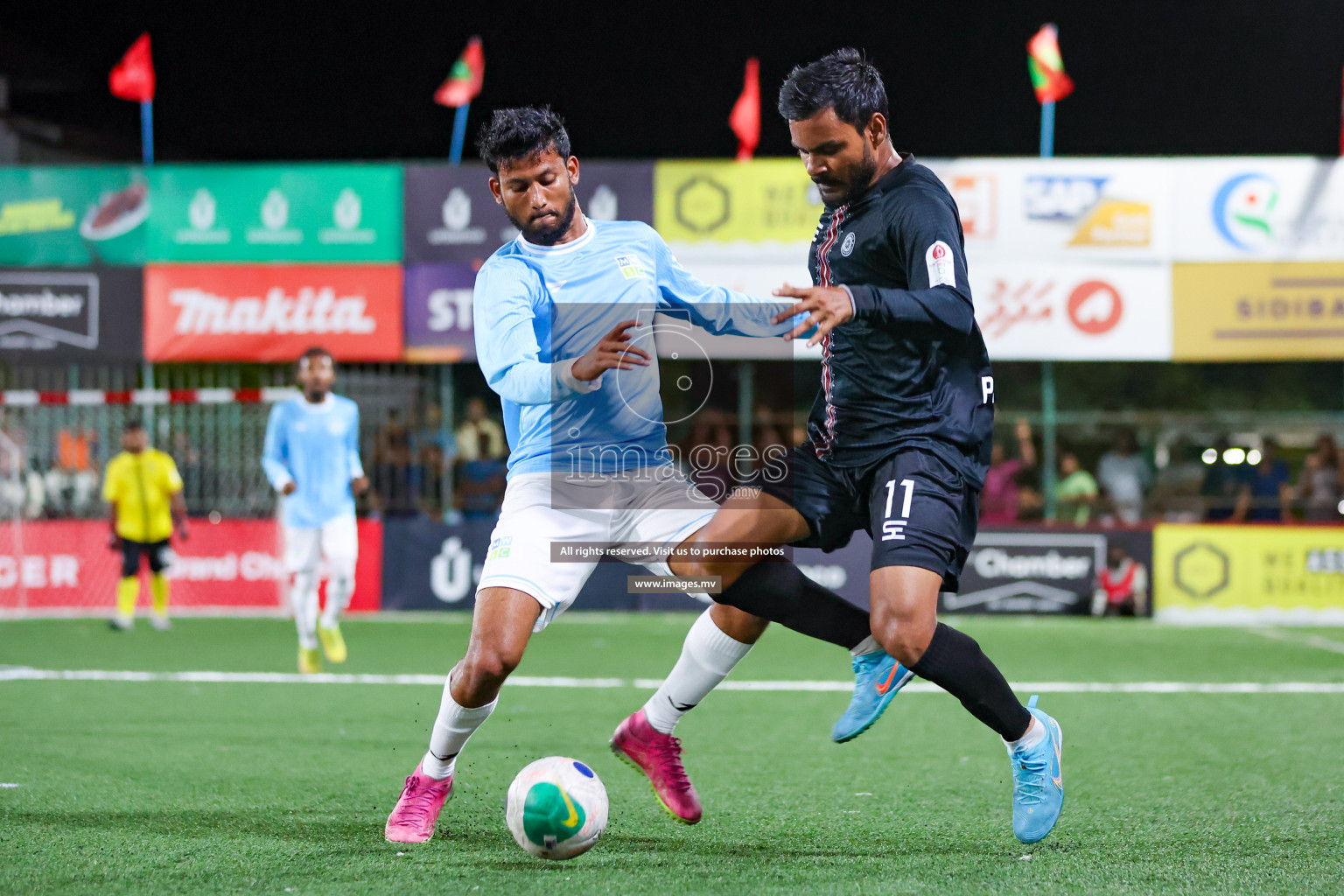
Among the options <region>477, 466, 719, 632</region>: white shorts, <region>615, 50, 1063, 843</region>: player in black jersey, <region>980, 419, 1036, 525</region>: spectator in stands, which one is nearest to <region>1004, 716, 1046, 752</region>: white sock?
<region>615, 50, 1063, 843</region>: player in black jersey

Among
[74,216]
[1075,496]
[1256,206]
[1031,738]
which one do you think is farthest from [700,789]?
[74,216]

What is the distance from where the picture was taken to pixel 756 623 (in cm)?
436

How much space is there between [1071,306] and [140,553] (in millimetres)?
10063

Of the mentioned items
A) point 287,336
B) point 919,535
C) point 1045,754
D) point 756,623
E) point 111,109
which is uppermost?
point 111,109

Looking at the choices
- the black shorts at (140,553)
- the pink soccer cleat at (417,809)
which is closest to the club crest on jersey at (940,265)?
the pink soccer cleat at (417,809)

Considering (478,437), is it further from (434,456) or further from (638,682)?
(638,682)

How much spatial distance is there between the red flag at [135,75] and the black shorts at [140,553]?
6.61 metres

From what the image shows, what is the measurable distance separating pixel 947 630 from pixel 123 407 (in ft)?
40.9

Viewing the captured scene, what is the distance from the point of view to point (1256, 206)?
1455 centimetres

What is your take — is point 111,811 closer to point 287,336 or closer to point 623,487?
point 623,487

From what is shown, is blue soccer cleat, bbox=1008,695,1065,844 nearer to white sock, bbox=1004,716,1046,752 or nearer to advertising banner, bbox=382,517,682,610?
white sock, bbox=1004,716,1046,752

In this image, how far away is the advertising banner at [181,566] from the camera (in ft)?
46.1

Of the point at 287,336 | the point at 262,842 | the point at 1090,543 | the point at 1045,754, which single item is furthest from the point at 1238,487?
the point at 262,842

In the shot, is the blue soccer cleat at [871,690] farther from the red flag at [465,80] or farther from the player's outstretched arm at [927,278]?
the red flag at [465,80]
